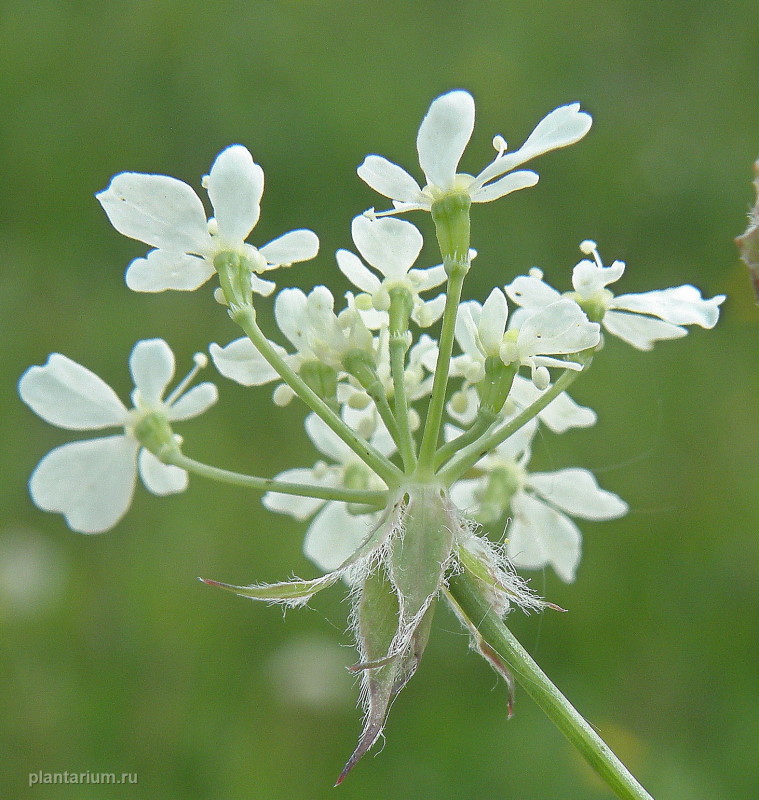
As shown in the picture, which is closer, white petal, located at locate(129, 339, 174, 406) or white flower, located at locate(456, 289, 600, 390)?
white flower, located at locate(456, 289, 600, 390)

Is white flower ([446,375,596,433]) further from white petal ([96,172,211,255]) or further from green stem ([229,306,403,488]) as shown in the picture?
white petal ([96,172,211,255])

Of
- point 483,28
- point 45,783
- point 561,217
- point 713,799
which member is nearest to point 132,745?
point 45,783

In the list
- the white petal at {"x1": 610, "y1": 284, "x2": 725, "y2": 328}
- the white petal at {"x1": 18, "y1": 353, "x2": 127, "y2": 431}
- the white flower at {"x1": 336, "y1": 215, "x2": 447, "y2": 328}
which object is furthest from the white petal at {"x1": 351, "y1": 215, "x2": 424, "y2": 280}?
the white petal at {"x1": 18, "y1": 353, "x2": 127, "y2": 431}

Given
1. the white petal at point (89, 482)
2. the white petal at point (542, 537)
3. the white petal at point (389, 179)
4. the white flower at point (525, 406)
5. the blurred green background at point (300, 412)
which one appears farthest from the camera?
the blurred green background at point (300, 412)

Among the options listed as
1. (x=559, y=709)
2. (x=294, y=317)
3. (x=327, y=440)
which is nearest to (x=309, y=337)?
(x=294, y=317)

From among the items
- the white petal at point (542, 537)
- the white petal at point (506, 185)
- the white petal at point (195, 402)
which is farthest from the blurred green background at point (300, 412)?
the white petal at point (506, 185)

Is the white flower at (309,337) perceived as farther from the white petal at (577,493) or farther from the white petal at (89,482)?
the white petal at (577,493)
